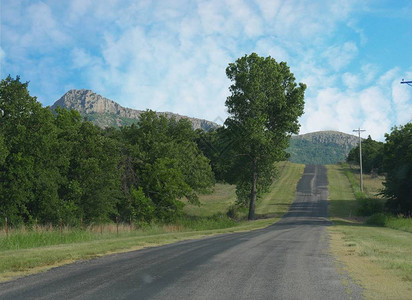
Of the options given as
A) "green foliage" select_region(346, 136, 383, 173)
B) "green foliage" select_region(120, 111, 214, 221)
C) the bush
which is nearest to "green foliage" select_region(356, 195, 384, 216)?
the bush

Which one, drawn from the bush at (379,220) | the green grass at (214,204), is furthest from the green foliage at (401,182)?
the green grass at (214,204)

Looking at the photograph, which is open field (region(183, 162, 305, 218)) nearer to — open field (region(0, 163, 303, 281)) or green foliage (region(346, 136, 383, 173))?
open field (region(0, 163, 303, 281))

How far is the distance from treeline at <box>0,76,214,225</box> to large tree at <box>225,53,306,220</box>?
5.47 m

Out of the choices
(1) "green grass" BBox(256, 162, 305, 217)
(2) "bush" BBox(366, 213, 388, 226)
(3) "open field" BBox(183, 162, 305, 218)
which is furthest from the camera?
(1) "green grass" BBox(256, 162, 305, 217)

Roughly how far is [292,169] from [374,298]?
11518cm

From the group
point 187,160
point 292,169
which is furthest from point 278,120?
point 292,169

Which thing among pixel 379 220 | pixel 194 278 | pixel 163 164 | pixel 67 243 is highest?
pixel 163 164

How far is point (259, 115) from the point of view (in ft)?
151

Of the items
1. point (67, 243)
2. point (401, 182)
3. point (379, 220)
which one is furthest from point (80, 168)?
point (401, 182)

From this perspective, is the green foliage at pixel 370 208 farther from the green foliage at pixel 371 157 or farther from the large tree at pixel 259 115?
the green foliage at pixel 371 157

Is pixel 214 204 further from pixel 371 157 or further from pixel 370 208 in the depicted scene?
pixel 371 157

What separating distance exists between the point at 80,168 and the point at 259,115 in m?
21.9

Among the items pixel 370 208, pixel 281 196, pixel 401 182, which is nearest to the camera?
pixel 401 182

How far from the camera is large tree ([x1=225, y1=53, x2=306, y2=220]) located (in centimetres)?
4606
